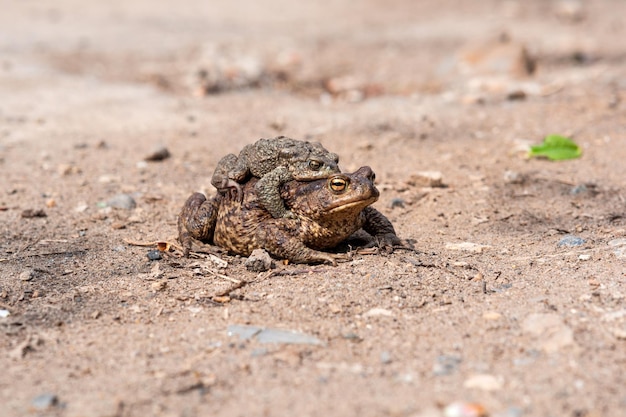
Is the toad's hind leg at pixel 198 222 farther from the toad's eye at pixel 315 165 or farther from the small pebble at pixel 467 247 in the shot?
the small pebble at pixel 467 247

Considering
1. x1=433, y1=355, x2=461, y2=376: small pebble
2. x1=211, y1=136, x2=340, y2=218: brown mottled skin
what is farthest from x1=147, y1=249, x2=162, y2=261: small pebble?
x1=433, y1=355, x2=461, y2=376: small pebble

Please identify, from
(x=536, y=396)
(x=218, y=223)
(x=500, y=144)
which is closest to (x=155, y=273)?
(x=218, y=223)

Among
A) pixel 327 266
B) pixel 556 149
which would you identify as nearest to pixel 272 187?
pixel 327 266

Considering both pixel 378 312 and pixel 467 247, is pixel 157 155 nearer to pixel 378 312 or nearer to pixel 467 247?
pixel 467 247

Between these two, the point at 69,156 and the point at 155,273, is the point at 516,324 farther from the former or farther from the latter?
the point at 69,156

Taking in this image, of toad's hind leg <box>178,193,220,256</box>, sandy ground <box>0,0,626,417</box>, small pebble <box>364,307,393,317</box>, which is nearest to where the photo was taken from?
sandy ground <box>0,0,626,417</box>

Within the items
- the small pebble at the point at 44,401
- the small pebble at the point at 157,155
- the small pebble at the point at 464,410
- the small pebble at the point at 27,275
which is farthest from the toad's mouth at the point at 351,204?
the small pebble at the point at 157,155

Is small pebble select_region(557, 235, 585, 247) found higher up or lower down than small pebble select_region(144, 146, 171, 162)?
lower down

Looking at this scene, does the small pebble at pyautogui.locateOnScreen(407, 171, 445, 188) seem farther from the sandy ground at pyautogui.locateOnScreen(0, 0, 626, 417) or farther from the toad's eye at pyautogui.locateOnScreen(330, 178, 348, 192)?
the toad's eye at pyautogui.locateOnScreen(330, 178, 348, 192)
